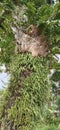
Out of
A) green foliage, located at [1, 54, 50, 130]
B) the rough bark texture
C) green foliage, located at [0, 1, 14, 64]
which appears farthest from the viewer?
green foliage, located at [0, 1, 14, 64]

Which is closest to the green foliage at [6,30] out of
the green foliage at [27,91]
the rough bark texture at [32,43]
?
the rough bark texture at [32,43]

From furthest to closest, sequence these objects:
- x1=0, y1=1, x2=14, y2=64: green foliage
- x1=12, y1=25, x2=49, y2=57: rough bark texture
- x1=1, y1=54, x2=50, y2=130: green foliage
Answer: x1=0, y1=1, x2=14, y2=64: green foliage
x1=12, y1=25, x2=49, y2=57: rough bark texture
x1=1, y1=54, x2=50, y2=130: green foliage

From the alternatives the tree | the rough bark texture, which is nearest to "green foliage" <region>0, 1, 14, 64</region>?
the tree

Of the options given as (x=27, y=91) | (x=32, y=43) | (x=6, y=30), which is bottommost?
(x=27, y=91)

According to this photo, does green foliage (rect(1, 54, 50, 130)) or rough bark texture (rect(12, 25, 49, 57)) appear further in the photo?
rough bark texture (rect(12, 25, 49, 57))

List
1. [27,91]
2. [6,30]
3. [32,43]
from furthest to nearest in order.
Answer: [6,30] < [32,43] < [27,91]

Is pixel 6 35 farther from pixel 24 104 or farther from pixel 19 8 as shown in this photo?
pixel 24 104

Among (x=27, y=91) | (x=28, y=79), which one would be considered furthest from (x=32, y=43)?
(x=27, y=91)

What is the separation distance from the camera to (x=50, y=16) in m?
4.93

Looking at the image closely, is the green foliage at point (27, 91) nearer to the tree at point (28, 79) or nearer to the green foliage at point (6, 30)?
the tree at point (28, 79)

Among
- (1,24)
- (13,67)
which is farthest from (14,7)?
(13,67)

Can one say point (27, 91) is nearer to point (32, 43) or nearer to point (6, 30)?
point (32, 43)

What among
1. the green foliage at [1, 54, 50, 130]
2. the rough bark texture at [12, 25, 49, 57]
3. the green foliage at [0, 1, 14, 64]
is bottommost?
the green foliage at [1, 54, 50, 130]

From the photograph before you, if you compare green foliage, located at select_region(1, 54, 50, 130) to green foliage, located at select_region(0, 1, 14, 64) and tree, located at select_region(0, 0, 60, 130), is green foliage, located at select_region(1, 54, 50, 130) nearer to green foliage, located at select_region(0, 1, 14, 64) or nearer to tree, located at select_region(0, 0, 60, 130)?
tree, located at select_region(0, 0, 60, 130)
